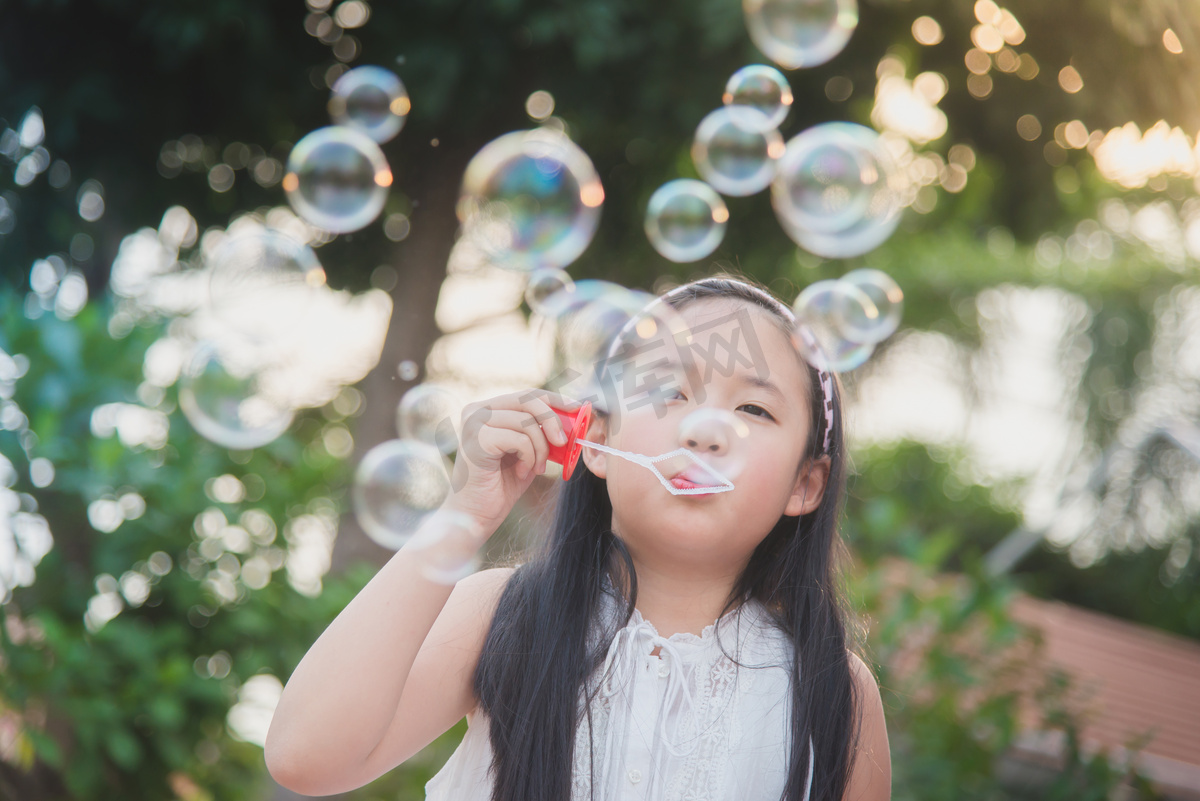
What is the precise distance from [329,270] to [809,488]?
2139mm

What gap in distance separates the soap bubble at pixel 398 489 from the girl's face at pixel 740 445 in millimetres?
296

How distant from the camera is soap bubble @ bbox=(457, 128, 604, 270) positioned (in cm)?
202

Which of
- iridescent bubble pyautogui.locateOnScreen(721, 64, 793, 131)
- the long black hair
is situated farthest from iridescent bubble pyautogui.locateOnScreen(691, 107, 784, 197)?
the long black hair

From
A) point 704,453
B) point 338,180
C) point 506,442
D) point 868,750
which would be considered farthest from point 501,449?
point 338,180

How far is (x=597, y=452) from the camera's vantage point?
4.23 ft

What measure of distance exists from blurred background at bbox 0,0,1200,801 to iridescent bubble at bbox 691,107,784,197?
139 mm

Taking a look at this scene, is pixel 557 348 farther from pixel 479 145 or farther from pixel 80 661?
pixel 80 661

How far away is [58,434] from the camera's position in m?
2.35

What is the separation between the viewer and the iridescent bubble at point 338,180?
84.1 inches

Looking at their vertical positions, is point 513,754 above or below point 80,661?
above

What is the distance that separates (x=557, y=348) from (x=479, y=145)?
61 cm

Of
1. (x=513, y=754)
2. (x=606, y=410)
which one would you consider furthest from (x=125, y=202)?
(x=513, y=754)

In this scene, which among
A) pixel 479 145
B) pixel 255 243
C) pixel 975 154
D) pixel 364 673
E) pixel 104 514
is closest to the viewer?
pixel 364 673

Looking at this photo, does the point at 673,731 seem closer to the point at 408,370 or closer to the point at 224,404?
the point at 224,404
